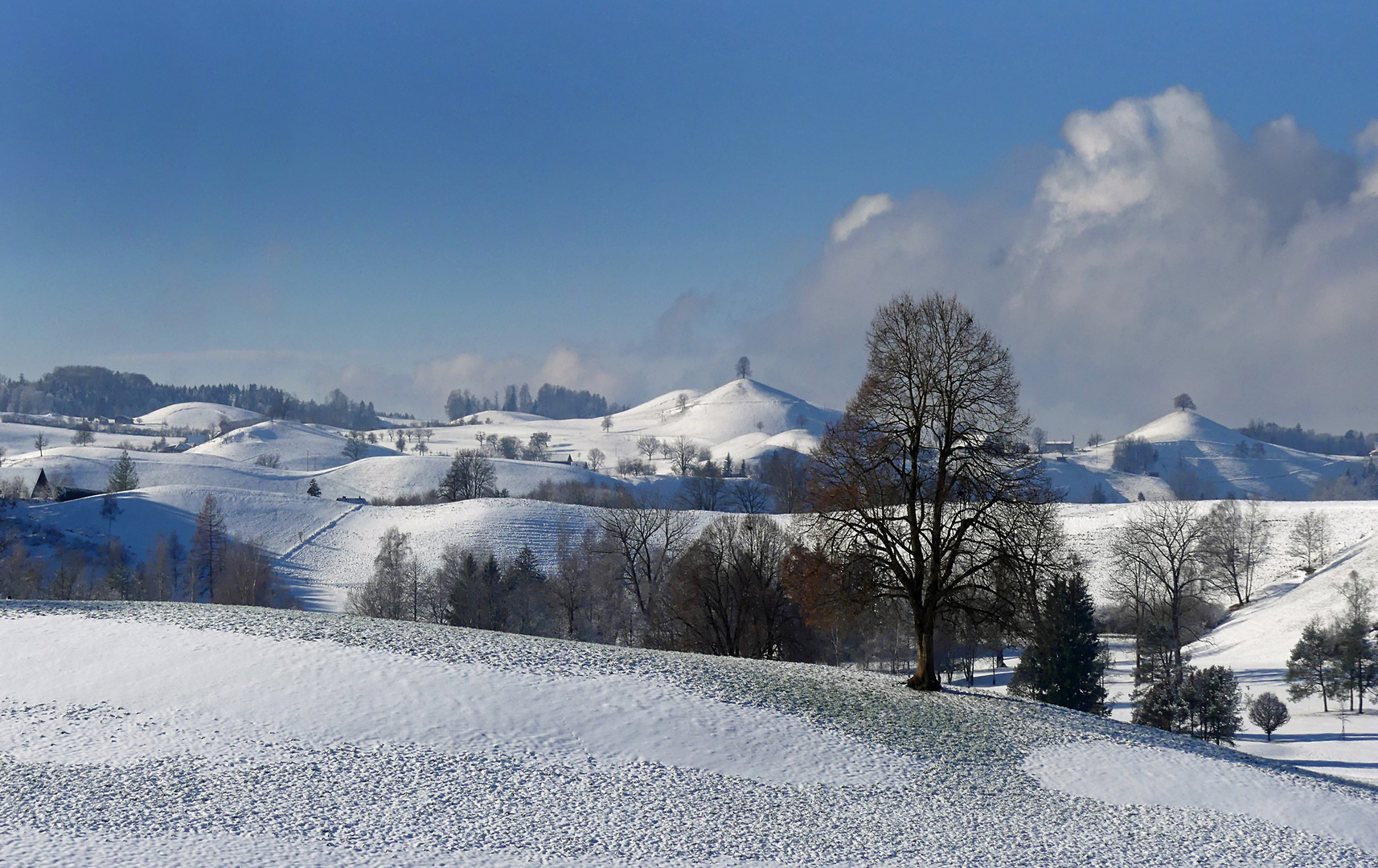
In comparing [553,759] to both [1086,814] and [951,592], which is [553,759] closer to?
[1086,814]

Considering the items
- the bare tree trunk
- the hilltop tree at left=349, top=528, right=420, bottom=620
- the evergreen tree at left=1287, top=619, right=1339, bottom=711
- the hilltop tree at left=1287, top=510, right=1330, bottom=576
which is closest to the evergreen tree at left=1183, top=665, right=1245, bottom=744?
the evergreen tree at left=1287, top=619, right=1339, bottom=711

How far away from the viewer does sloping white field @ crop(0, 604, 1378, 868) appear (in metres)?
11.9

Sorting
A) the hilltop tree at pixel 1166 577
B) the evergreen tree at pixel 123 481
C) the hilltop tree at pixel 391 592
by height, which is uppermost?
the evergreen tree at pixel 123 481

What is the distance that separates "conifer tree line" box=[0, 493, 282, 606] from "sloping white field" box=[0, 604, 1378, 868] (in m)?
56.3

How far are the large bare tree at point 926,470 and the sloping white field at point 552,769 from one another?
2.87m

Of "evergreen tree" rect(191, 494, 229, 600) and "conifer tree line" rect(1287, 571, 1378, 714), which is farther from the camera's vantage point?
"evergreen tree" rect(191, 494, 229, 600)

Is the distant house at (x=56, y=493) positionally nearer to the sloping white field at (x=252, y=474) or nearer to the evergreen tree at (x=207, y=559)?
the sloping white field at (x=252, y=474)

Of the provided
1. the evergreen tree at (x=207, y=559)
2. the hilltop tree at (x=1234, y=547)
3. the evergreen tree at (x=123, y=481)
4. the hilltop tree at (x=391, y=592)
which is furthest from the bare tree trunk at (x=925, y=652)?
the evergreen tree at (x=123, y=481)

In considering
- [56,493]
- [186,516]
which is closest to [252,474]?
[56,493]

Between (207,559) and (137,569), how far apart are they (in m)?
6.74

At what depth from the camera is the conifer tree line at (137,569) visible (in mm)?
69375

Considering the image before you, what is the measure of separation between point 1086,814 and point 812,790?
4.50 m

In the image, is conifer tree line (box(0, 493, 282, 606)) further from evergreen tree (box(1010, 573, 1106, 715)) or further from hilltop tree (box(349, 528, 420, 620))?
evergreen tree (box(1010, 573, 1106, 715))

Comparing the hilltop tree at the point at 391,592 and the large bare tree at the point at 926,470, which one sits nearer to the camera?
the large bare tree at the point at 926,470
